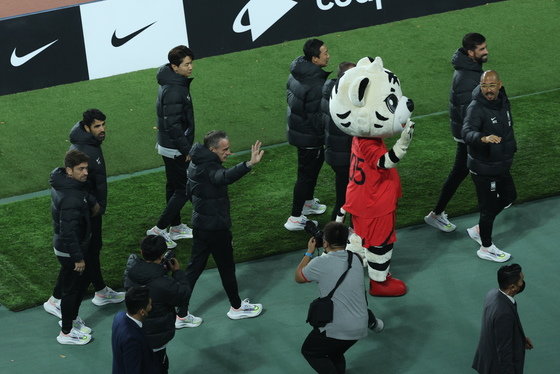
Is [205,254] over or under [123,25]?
under

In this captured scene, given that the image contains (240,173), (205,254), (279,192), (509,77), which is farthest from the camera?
(509,77)

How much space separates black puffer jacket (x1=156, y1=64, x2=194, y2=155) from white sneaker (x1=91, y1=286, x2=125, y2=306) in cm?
156

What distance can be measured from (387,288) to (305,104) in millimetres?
2090

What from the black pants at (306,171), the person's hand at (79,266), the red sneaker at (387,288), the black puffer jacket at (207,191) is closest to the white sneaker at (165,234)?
the black pants at (306,171)

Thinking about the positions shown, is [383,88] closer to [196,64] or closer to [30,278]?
[30,278]

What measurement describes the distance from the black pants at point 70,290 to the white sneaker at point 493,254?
12.4 ft

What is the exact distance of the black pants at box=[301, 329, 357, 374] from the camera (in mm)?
7484

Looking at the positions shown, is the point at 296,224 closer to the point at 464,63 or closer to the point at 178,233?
the point at 178,233

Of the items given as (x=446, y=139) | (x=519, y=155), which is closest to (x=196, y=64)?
(x=446, y=139)

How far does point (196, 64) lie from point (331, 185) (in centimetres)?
474

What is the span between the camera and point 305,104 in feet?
33.1

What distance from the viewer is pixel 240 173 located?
8180mm

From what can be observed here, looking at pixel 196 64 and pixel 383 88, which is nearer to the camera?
pixel 383 88

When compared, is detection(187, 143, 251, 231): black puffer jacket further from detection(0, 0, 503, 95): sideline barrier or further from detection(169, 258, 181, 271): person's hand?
detection(0, 0, 503, 95): sideline barrier
